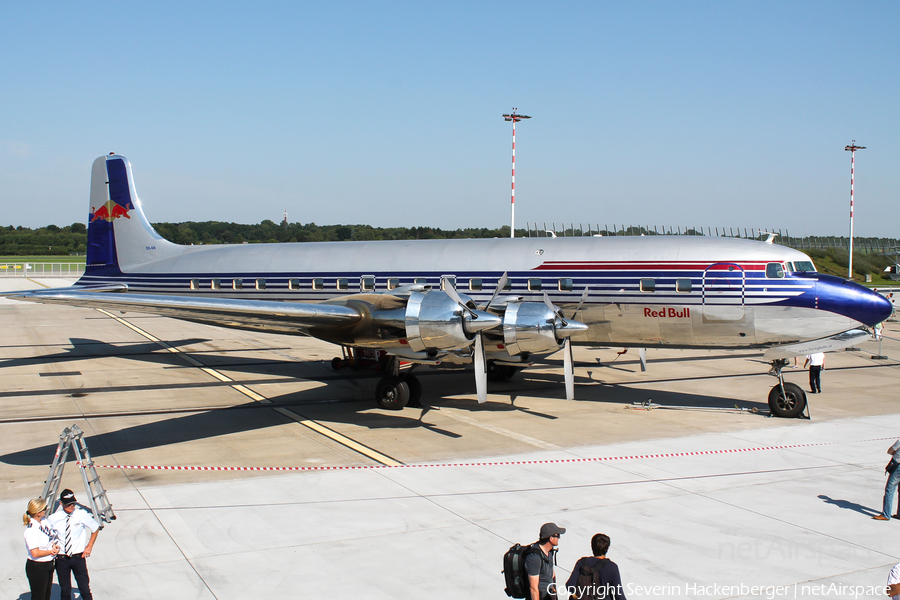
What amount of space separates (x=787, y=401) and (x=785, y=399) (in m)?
0.06

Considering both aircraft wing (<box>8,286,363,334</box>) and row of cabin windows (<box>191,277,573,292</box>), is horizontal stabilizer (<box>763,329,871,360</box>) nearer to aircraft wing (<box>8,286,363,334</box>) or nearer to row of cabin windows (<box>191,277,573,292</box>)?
row of cabin windows (<box>191,277,573,292</box>)

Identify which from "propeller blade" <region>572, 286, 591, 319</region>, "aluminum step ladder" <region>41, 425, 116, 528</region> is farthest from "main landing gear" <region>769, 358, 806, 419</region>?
"aluminum step ladder" <region>41, 425, 116, 528</region>

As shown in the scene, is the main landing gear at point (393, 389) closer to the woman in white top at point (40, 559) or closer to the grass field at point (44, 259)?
the woman in white top at point (40, 559)

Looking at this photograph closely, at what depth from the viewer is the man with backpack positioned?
5039mm

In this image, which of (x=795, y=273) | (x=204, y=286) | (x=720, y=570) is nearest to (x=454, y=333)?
(x=720, y=570)

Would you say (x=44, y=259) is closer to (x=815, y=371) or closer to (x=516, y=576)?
(x=815, y=371)

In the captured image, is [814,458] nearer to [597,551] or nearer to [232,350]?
[597,551]

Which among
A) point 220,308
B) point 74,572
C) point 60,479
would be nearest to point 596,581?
point 74,572

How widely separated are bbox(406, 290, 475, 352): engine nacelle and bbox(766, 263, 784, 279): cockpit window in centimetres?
674

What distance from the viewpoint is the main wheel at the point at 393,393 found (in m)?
15.1

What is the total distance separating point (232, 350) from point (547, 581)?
2125cm

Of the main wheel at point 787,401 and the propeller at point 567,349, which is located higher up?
the propeller at point 567,349

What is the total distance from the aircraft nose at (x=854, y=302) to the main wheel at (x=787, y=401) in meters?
1.89

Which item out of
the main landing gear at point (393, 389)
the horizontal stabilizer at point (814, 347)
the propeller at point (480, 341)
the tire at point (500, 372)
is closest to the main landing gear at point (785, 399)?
the horizontal stabilizer at point (814, 347)
